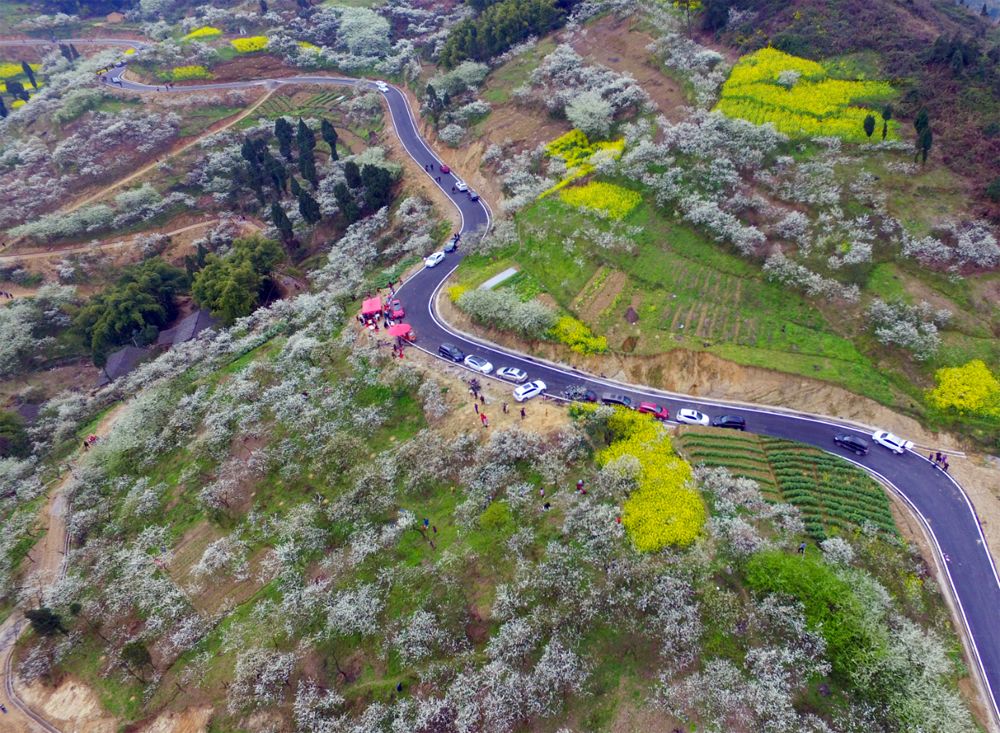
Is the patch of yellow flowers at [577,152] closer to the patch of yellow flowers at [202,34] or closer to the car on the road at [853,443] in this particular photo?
the car on the road at [853,443]

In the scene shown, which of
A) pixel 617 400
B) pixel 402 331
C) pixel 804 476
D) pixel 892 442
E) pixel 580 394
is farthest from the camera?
pixel 402 331

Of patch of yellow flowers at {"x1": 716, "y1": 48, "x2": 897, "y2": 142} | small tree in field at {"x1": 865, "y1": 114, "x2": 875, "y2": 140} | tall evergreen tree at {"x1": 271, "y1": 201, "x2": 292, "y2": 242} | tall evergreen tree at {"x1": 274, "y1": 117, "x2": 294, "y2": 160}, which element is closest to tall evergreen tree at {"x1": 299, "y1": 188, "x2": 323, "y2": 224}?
tall evergreen tree at {"x1": 271, "y1": 201, "x2": 292, "y2": 242}

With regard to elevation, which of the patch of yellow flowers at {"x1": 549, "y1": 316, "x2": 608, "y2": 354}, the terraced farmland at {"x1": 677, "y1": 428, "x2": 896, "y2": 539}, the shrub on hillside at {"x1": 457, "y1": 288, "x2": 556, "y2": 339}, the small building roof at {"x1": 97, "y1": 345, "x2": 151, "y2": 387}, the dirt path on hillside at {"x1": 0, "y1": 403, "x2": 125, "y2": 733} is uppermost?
the shrub on hillside at {"x1": 457, "y1": 288, "x2": 556, "y2": 339}

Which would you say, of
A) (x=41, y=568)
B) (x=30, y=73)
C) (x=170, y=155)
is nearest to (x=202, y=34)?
(x=30, y=73)

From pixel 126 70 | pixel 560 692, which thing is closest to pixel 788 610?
pixel 560 692

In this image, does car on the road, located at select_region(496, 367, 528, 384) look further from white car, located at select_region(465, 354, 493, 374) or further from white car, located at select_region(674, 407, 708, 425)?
white car, located at select_region(674, 407, 708, 425)

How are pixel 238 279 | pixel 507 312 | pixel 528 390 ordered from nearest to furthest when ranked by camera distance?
pixel 528 390, pixel 507 312, pixel 238 279

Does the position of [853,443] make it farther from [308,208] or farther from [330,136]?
[330,136]
